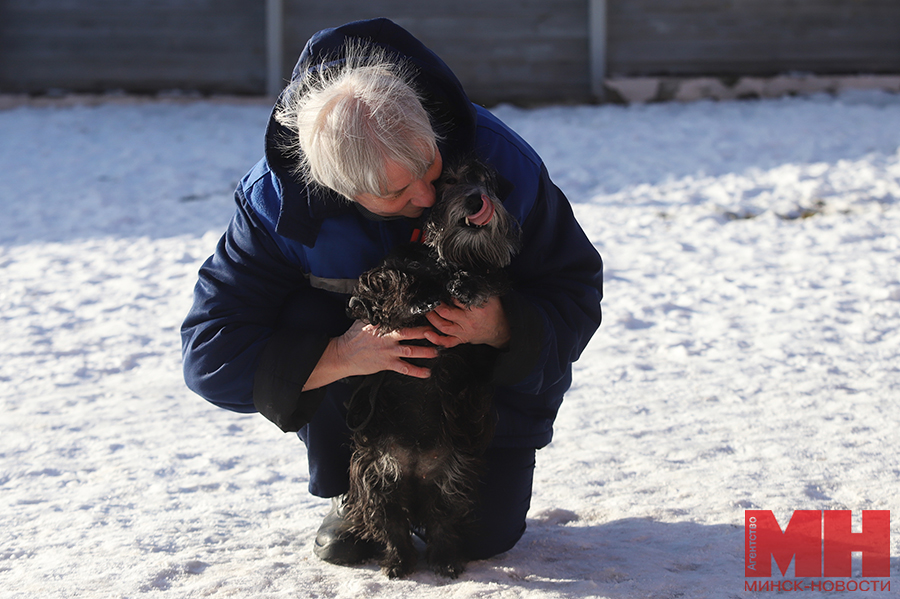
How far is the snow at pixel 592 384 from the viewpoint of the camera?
224cm

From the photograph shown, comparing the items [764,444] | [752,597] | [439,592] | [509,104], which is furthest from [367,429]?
[509,104]

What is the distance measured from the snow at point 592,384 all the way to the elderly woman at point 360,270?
0.40 meters

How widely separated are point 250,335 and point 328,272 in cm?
27

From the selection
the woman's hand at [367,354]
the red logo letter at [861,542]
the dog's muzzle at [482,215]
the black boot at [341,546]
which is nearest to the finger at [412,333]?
the woman's hand at [367,354]

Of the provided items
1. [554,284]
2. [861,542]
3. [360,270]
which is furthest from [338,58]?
[861,542]

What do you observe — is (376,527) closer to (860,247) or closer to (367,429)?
(367,429)

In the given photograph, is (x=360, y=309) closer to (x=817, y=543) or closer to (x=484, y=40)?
(x=817, y=543)

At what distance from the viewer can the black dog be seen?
183 centimetres

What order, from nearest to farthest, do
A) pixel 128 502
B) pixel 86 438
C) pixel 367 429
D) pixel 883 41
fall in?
pixel 367 429
pixel 128 502
pixel 86 438
pixel 883 41

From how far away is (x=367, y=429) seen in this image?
208cm

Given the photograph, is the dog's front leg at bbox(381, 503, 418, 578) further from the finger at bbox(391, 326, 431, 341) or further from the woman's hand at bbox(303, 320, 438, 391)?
the finger at bbox(391, 326, 431, 341)

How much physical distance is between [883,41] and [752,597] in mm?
8942

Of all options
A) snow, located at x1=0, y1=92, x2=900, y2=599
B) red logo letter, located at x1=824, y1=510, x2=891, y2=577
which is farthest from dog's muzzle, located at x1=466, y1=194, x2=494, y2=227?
red logo letter, located at x1=824, y1=510, x2=891, y2=577

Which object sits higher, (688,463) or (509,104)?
(509,104)
